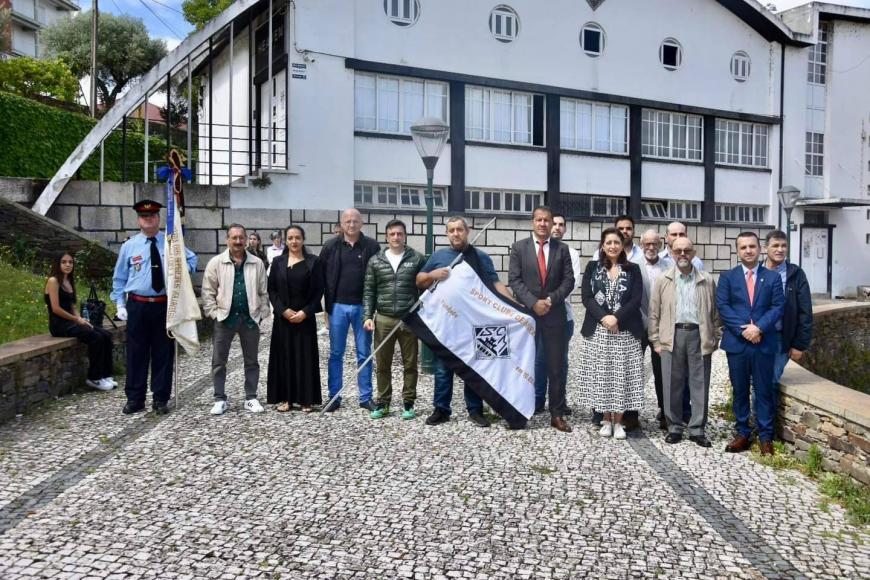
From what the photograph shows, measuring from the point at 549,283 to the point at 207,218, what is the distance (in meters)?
11.4

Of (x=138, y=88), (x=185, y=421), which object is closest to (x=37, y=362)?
(x=185, y=421)

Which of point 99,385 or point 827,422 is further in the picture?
point 99,385

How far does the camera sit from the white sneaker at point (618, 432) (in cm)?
700

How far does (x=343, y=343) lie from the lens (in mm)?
8039

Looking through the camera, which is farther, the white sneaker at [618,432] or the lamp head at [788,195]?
the lamp head at [788,195]

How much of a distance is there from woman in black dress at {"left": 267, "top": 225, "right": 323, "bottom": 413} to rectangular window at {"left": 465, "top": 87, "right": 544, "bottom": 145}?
12.8m

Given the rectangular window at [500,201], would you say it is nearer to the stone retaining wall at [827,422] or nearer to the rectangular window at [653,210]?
the rectangular window at [653,210]

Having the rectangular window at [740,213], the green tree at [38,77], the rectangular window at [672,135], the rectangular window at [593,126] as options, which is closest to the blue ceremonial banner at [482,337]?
the rectangular window at [593,126]

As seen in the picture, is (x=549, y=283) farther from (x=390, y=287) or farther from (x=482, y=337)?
(x=390, y=287)

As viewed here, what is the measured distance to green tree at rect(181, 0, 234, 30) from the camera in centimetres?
3609

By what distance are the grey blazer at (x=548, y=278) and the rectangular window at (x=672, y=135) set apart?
53.6 ft

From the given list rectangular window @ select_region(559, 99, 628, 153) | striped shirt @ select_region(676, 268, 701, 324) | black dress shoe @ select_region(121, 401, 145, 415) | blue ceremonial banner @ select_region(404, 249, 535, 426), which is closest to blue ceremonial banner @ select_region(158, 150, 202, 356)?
black dress shoe @ select_region(121, 401, 145, 415)

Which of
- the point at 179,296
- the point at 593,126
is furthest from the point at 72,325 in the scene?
the point at 593,126

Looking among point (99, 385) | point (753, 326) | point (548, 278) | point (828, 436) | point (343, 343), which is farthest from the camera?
point (99, 385)
